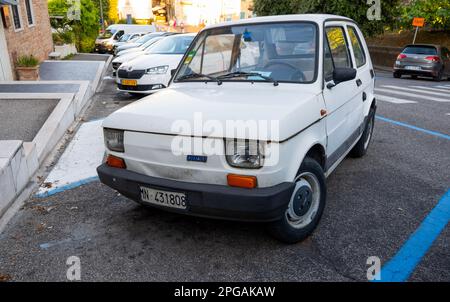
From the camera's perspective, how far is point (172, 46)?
1038cm

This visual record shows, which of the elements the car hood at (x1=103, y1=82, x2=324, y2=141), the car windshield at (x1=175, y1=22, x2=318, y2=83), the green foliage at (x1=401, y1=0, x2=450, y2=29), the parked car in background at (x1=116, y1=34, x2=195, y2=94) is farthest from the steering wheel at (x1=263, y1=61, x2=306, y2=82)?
the green foliage at (x1=401, y1=0, x2=450, y2=29)

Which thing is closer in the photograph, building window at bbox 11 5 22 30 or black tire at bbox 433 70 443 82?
building window at bbox 11 5 22 30

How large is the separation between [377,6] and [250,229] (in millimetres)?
25562

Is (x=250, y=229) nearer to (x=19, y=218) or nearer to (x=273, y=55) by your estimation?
(x=273, y=55)

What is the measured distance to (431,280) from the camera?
8.63ft

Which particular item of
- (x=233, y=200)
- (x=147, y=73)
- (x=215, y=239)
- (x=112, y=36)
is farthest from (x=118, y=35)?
Result: (x=233, y=200)

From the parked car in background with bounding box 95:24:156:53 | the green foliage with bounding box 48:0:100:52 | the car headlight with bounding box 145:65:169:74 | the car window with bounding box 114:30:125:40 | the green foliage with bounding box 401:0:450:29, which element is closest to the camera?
the car headlight with bounding box 145:65:169:74

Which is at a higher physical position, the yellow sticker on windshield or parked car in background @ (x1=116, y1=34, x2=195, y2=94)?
the yellow sticker on windshield

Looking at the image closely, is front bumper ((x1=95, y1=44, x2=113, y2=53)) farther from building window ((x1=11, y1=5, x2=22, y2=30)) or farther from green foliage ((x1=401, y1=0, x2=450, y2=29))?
green foliage ((x1=401, y1=0, x2=450, y2=29))

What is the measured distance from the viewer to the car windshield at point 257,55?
11.4 feet

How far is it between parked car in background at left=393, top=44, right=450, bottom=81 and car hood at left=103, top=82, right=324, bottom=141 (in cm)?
1540

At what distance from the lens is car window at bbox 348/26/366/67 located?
14.7 feet
